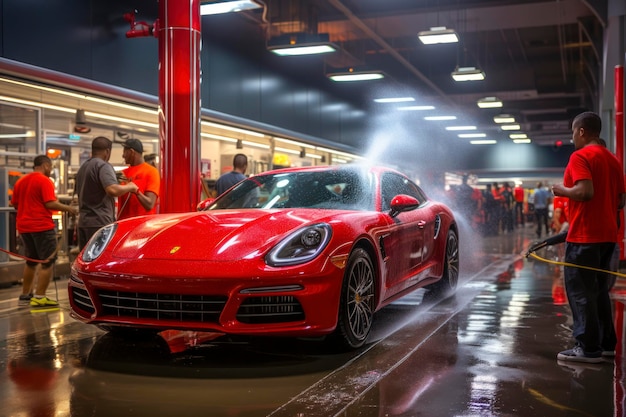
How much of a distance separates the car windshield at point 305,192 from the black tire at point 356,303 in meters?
0.66

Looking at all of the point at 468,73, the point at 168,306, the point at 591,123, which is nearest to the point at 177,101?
the point at 168,306

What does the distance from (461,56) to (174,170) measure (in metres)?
15.7

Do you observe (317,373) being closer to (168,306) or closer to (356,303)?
(356,303)

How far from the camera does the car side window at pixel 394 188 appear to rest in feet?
18.8

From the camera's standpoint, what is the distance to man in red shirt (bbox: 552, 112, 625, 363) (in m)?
4.44

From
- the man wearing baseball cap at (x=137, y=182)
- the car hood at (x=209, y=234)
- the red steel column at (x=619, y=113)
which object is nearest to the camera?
the car hood at (x=209, y=234)

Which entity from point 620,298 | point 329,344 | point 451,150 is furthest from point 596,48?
point 451,150

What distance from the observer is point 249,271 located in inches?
160

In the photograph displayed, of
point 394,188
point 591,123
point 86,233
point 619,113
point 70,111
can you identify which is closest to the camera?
point 591,123

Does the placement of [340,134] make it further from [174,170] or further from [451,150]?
[451,150]

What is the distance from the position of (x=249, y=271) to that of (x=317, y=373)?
0.70 metres

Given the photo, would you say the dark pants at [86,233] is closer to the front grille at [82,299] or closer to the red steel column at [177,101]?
the red steel column at [177,101]

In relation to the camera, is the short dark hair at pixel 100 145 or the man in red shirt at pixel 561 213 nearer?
the short dark hair at pixel 100 145

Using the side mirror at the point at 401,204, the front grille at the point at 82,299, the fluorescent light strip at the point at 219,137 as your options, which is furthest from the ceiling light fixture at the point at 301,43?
the front grille at the point at 82,299
